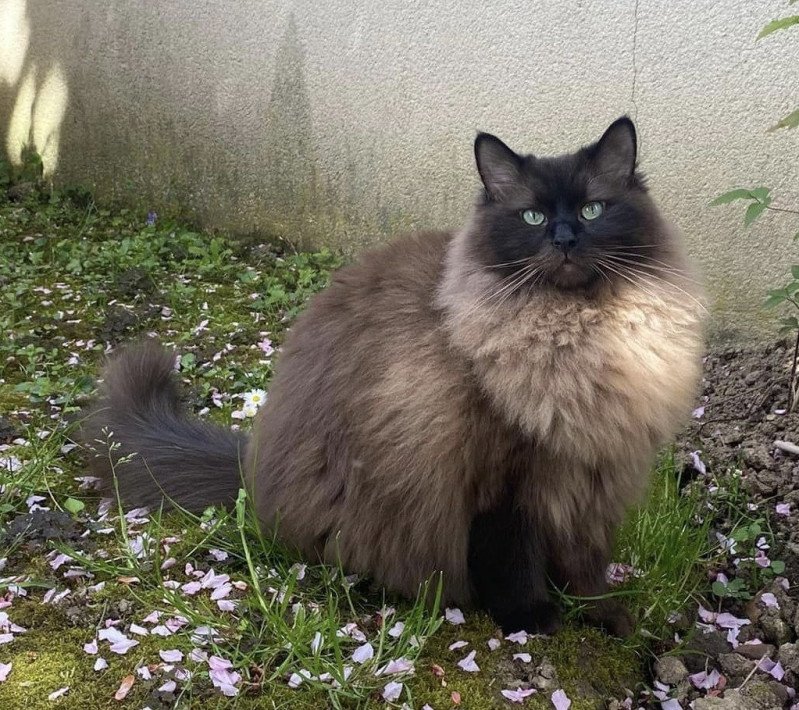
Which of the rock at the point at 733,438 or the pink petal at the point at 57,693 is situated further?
the rock at the point at 733,438

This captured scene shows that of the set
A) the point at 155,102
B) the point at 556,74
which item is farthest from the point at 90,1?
the point at 556,74

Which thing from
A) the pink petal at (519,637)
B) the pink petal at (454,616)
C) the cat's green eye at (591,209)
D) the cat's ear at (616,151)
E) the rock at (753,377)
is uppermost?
the cat's ear at (616,151)

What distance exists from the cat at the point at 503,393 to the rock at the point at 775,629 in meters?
0.36

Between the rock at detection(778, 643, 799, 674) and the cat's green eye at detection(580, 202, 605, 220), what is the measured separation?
1085mm

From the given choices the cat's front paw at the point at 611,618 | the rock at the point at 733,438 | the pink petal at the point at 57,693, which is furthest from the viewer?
the rock at the point at 733,438

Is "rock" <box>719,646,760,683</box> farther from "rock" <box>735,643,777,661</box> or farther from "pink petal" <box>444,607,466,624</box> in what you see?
"pink petal" <box>444,607,466,624</box>

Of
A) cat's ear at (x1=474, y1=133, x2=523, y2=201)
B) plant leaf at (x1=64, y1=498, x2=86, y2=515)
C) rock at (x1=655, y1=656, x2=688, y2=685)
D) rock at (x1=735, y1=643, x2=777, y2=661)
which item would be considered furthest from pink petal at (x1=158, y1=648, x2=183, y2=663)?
rock at (x1=735, y1=643, x2=777, y2=661)

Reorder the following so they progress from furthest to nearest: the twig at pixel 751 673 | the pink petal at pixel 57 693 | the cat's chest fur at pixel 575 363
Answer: the twig at pixel 751 673, the cat's chest fur at pixel 575 363, the pink petal at pixel 57 693

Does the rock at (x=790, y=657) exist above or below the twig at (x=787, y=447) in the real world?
below

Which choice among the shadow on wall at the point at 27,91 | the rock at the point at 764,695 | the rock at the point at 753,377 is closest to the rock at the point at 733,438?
the rock at the point at 753,377

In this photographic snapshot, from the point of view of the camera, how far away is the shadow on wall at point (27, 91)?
513cm

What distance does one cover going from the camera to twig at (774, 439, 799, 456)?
255 cm

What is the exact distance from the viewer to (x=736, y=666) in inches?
78.6

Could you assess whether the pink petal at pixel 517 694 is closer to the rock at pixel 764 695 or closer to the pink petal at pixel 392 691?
the pink petal at pixel 392 691
